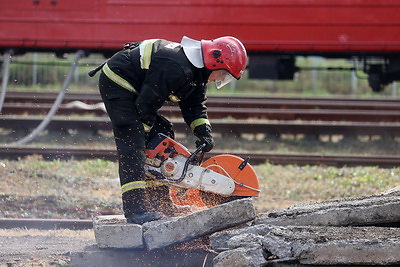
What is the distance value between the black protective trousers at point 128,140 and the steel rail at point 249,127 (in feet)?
18.5

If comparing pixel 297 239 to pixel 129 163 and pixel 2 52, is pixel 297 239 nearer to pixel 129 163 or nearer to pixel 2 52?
pixel 129 163

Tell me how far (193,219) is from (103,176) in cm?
372

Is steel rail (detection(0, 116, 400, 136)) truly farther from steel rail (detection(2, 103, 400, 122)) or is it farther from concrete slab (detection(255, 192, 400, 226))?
concrete slab (detection(255, 192, 400, 226))

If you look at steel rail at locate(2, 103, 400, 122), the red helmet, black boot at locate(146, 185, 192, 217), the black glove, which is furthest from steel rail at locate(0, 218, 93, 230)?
steel rail at locate(2, 103, 400, 122)

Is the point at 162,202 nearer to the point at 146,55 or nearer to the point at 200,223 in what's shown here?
the point at 200,223

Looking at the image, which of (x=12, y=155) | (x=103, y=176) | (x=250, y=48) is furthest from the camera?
(x=250, y=48)

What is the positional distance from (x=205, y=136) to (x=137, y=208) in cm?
79

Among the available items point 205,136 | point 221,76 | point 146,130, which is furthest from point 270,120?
point 146,130

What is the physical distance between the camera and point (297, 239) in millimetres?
4246

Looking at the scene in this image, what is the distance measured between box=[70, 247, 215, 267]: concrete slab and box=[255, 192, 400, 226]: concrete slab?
531 millimetres

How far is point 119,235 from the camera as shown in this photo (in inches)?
193

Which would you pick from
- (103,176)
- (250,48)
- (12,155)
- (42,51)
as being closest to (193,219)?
(103,176)

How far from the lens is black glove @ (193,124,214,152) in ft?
17.6

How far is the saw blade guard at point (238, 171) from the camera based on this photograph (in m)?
5.27
